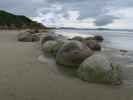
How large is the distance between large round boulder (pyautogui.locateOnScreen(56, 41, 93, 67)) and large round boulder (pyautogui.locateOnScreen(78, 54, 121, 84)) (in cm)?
163

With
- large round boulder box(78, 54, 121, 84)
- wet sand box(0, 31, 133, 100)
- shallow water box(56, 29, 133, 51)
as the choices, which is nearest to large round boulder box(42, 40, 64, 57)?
wet sand box(0, 31, 133, 100)

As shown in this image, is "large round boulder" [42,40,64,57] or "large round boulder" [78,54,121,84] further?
"large round boulder" [42,40,64,57]

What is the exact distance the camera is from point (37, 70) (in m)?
6.93

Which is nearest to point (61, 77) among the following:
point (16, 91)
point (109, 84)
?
point (109, 84)

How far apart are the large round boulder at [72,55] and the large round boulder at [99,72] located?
163 cm

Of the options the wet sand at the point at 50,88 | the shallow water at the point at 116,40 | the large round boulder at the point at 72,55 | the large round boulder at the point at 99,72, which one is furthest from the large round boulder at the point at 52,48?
the shallow water at the point at 116,40

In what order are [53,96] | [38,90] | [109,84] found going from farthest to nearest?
[109,84]
[38,90]
[53,96]

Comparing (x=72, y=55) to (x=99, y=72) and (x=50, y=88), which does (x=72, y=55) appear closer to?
(x=99, y=72)

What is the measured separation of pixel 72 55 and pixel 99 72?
2123 millimetres

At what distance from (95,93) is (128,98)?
2.45 feet

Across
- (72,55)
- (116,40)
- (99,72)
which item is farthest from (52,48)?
(116,40)

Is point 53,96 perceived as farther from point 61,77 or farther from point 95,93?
point 61,77

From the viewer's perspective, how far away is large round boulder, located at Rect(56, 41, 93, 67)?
792 centimetres

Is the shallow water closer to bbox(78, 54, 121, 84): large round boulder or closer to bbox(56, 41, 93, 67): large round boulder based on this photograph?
bbox(56, 41, 93, 67): large round boulder
